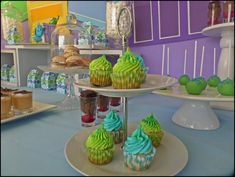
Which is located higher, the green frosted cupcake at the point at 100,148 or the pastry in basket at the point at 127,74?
the pastry in basket at the point at 127,74

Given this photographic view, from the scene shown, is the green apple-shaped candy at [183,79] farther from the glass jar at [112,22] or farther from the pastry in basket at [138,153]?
the glass jar at [112,22]

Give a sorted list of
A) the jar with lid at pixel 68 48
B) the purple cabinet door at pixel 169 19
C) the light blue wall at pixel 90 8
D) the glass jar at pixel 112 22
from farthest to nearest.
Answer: the light blue wall at pixel 90 8, the glass jar at pixel 112 22, the jar with lid at pixel 68 48, the purple cabinet door at pixel 169 19

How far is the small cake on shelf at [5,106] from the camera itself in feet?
1.72

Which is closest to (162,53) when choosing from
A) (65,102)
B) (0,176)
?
(65,102)

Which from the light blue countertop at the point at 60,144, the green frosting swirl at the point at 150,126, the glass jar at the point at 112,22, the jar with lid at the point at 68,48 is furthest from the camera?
the glass jar at the point at 112,22

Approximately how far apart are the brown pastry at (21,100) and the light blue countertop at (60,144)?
4 centimetres

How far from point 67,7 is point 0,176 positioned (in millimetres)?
970

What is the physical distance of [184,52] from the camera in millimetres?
579

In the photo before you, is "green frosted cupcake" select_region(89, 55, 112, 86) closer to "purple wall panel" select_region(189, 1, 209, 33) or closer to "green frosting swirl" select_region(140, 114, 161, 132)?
"green frosting swirl" select_region(140, 114, 161, 132)

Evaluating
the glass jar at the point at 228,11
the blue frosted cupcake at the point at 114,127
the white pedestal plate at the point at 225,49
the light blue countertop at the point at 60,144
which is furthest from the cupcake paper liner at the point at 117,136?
the glass jar at the point at 228,11

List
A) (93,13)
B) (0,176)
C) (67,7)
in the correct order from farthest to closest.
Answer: (67,7) < (93,13) < (0,176)

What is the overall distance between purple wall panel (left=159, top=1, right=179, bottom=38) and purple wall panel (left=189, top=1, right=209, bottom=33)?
0.05m

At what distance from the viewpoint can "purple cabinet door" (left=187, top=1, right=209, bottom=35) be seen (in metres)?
0.49

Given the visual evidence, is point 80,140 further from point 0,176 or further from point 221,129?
point 221,129
